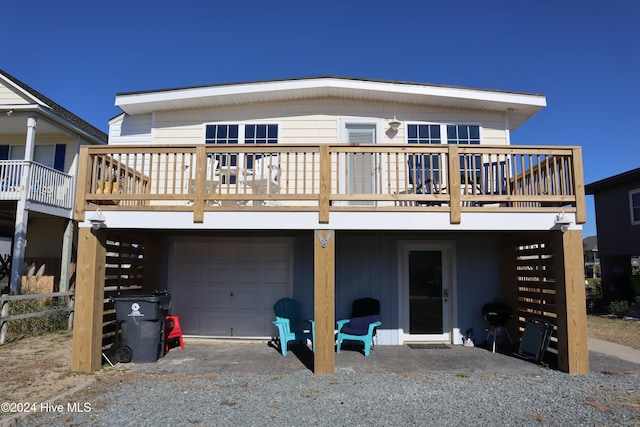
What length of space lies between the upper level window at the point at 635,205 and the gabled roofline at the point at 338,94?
7.65m

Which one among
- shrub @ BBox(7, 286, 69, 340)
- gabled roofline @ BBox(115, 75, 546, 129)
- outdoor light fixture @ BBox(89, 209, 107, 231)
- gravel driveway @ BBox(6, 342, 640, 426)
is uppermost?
gabled roofline @ BBox(115, 75, 546, 129)

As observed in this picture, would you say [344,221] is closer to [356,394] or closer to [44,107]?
[356,394]

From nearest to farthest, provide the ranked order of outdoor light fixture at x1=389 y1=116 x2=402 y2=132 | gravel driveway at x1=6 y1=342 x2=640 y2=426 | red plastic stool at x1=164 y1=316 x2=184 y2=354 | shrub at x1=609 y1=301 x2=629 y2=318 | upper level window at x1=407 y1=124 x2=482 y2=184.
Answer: gravel driveway at x1=6 y1=342 x2=640 y2=426, red plastic stool at x1=164 y1=316 x2=184 y2=354, outdoor light fixture at x1=389 y1=116 x2=402 y2=132, upper level window at x1=407 y1=124 x2=482 y2=184, shrub at x1=609 y1=301 x2=629 y2=318

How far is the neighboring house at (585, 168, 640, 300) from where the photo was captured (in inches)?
532

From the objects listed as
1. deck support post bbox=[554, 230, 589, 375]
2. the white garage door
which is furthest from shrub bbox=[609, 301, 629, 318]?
the white garage door

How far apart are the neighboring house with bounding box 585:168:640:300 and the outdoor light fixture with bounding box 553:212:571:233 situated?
9.56 meters

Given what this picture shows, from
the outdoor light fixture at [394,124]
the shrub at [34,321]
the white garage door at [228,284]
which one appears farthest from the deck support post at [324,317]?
the shrub at [34,321]

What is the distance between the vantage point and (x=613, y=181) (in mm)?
14148

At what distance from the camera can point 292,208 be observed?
600 cm

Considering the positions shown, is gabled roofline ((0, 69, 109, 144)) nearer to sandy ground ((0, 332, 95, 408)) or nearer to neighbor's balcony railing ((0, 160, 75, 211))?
neighbor's balcony railing ((0, 160, 75, 211))

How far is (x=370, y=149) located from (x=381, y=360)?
11.1ft

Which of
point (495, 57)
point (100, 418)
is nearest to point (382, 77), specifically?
point (495, 57)

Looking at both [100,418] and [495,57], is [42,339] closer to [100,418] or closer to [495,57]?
[100,418]

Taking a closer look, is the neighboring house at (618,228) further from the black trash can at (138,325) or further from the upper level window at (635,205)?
the black trash can at (138,325)
